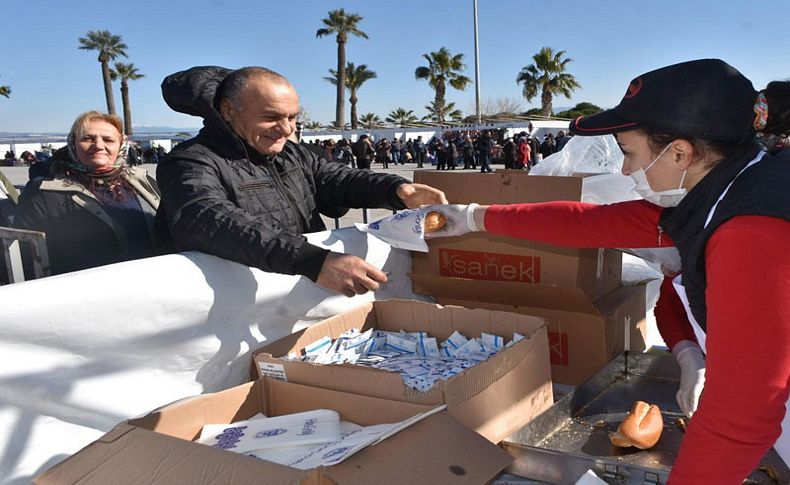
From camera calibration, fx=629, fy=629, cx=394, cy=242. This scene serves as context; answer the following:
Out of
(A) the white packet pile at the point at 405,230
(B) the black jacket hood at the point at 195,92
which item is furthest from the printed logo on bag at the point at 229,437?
(B) the black jacket hood at the point at 195,92

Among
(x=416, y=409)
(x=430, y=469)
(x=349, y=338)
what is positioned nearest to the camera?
(x=430, y=469)

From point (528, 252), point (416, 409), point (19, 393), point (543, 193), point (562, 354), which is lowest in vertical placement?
point (562, 354)

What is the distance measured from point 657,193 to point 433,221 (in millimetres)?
1049

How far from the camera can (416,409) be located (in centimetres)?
165

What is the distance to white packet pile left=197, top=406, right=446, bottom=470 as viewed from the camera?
4.53 feet

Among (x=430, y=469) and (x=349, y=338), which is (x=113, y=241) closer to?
(x=349, y=338)

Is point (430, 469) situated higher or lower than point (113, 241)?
lower

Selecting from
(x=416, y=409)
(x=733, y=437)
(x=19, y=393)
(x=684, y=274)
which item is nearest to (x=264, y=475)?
(x=416, y=409)

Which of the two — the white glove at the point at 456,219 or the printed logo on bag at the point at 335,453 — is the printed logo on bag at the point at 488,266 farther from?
the printed logo on bag at the point at 335,453

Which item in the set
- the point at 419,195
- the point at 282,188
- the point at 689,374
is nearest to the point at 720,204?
the point at 689,374

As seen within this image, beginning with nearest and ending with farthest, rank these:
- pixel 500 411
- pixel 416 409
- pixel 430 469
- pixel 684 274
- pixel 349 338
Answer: pixel 430 469, pixel 684 274, pixel 416 409, pixel 500 411, pixel 349 338

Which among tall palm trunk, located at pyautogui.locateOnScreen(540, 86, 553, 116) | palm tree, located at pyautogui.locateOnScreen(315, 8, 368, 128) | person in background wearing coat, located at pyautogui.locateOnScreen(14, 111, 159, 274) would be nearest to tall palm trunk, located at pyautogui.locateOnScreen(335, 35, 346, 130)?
palm tree, located at pyautogui.locateOnScreen(315, 8, 368, 128)

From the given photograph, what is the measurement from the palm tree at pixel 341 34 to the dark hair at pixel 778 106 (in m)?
41.3

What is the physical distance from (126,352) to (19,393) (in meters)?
0.28
